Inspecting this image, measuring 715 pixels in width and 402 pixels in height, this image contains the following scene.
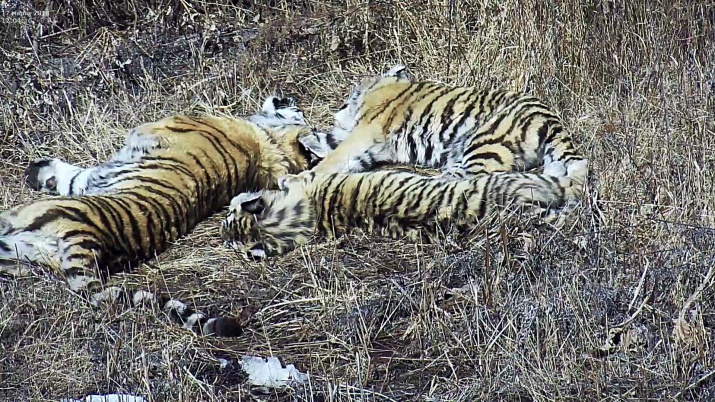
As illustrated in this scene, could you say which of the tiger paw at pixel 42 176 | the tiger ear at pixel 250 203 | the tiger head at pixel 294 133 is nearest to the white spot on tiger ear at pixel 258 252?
the tiger ear at pixel 250 203

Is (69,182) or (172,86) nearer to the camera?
(69,182)

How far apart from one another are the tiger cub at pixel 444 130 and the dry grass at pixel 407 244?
251 millimetres

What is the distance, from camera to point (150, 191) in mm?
4824

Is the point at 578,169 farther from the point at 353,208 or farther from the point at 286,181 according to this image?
the point at 286,181

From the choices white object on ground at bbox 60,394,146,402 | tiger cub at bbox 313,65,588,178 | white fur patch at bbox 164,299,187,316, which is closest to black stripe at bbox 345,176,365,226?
tiger cub at bbox 313,65,588,178

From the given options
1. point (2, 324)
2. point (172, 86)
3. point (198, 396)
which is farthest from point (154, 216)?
point (172, 86)

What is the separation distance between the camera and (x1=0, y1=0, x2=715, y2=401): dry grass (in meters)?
3.46

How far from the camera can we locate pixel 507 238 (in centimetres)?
413

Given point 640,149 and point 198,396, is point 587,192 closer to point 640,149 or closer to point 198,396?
point 640,149

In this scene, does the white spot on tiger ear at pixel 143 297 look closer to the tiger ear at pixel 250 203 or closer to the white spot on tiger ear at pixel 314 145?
the tiger ear at pixel 250 203

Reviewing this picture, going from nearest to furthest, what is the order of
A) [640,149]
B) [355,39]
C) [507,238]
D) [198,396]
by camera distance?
[198,396] → [507,238] → [640,149] → [355,39]

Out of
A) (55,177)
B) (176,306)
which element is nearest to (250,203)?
(176,306)

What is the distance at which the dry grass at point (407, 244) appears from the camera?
3.46 meters

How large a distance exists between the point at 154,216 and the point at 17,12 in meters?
2.36
